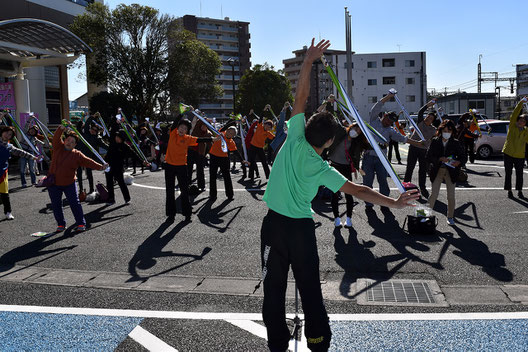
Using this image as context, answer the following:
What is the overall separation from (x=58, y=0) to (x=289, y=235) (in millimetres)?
44199

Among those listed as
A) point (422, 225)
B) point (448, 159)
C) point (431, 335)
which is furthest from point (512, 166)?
point (431, 335)

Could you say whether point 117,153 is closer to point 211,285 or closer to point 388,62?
point 211,285

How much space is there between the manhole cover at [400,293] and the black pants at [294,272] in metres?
1.69

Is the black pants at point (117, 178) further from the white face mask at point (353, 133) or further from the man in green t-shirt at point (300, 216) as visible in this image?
the man in green t-shirt at point (300, 216)

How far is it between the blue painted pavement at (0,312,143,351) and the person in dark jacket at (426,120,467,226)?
236 inches

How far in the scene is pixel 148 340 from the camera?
389 centimetres

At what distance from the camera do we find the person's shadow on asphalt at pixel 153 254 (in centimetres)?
579

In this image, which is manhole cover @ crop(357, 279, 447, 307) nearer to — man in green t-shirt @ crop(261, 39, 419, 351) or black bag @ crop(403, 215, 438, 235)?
man in green t-shirt @ crop(261, 39, 419, 351)

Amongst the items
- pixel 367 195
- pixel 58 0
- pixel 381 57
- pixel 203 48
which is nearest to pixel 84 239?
pixel 367 195

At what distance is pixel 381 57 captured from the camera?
2753 inches

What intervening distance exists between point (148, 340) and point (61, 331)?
890 mm

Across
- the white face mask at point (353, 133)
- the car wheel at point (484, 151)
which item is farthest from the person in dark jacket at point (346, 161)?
the car wheel at point (484, 151)

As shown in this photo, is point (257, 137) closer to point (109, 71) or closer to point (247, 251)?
point (247, 251)

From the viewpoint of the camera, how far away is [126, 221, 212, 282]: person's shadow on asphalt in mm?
5787
